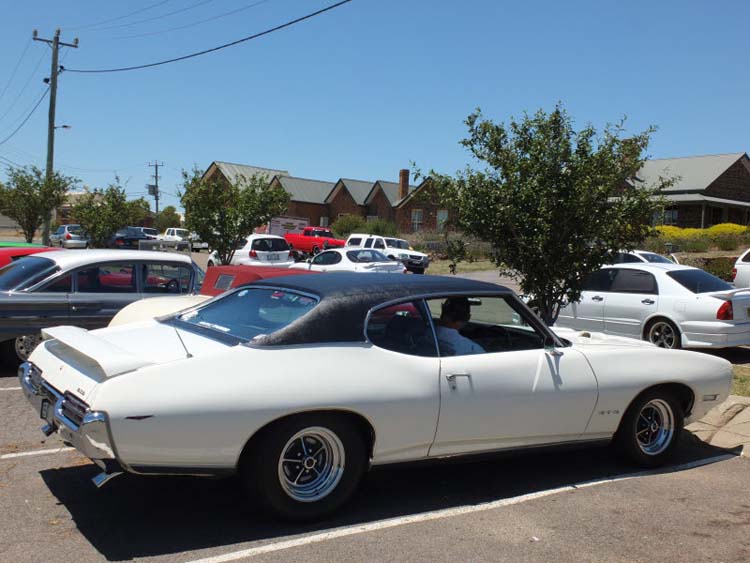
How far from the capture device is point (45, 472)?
507 cm

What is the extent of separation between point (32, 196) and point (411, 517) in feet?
92.6

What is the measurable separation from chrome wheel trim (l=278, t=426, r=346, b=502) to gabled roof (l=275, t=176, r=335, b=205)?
5659cm

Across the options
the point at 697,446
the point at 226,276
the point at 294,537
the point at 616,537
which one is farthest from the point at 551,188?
the point at 294,537

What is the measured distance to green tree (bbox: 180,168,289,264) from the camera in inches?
755

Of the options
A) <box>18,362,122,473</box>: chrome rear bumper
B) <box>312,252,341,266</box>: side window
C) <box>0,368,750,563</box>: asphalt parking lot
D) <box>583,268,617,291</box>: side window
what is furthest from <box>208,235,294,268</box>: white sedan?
<box>18,362,122,473</box>: chrome rear bumper

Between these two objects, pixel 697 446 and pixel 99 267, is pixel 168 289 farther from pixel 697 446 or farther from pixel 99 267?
pixel 697 446

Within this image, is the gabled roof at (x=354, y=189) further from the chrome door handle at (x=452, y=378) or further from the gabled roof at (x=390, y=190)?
the chrome door handle at (x=452, y=378)

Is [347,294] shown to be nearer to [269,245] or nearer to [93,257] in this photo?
[93,257]

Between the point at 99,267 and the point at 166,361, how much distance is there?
5.08 m

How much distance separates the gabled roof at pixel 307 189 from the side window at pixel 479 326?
55575mm

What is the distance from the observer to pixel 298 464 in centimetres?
423

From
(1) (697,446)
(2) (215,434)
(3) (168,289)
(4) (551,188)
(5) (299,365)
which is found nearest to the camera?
(2) (215,434)

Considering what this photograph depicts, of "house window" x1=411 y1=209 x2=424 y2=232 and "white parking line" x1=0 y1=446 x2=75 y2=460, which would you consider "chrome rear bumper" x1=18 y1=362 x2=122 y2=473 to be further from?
"house window" x1=411 y1=209 x2=424 y2=232

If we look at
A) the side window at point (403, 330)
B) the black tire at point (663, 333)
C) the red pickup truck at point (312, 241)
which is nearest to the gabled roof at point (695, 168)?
the red pickup truck at point (312, 241)
